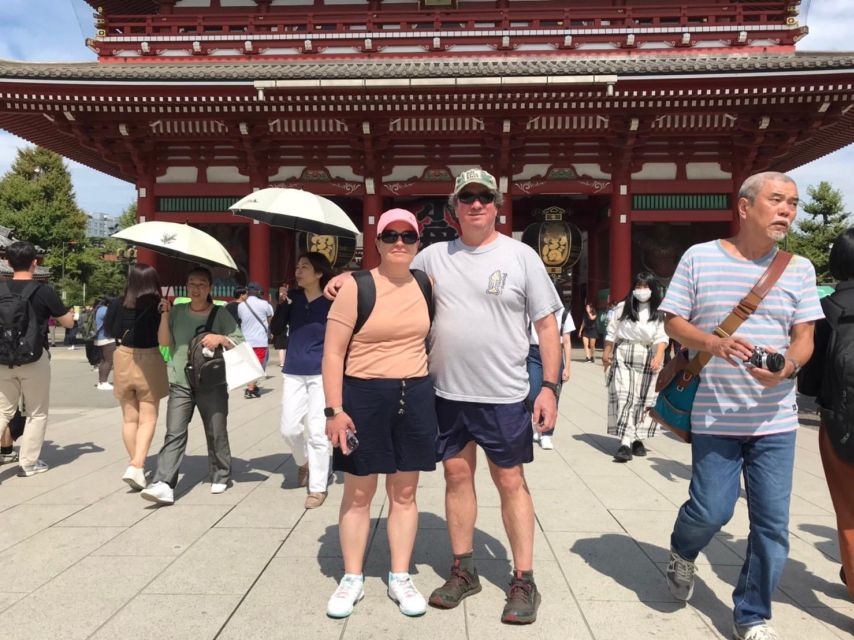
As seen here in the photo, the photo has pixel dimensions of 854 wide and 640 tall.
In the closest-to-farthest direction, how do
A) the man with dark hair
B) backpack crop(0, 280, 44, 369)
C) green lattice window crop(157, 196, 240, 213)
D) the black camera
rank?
the black camera
backpack crop(0, 280, 44, 369)
the man with dark hair
green lattice window crop(157, 196, 240, 213)

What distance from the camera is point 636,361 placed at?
5391 mm

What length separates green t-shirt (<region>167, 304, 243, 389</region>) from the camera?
4.25 metres

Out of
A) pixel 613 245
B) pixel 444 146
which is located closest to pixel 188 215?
pixel 444 146

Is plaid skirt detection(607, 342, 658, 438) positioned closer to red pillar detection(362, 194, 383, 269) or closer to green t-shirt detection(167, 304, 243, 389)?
green t-shirt detection(167, 304, 243, 389)

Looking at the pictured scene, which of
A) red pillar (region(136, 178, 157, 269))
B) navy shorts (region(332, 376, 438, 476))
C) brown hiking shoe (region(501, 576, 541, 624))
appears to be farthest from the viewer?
red pillar (region(136, 178, 157, 269))

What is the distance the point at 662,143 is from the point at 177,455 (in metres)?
12.5

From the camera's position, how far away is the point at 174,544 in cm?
330

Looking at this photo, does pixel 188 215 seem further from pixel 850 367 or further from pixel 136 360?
pixel 850 367

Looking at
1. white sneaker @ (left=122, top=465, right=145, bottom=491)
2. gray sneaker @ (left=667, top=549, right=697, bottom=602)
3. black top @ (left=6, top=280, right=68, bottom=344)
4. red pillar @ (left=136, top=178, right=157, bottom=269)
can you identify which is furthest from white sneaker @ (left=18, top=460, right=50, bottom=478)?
red pillar @ (left=136, top=178, right=157, bottom=269)

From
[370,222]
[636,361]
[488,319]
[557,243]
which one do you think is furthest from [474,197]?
[370,222]

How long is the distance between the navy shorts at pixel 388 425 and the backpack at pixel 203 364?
77.7 inches

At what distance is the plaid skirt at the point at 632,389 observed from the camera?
211 inches

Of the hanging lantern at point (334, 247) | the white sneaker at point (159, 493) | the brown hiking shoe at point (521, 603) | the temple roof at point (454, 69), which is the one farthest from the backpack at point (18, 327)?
the hanging lantern at point (334, 247)

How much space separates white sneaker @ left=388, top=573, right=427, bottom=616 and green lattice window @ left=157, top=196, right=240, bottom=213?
12.4 metres
